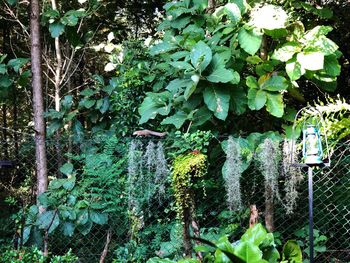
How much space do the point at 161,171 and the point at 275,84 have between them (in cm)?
111

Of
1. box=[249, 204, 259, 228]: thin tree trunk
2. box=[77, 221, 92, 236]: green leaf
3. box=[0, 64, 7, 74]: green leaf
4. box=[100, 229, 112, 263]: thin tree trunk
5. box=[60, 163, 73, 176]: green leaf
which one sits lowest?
box=[100, 229, 112, 263]: thin tree trunk

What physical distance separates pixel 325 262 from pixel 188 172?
1452 mm

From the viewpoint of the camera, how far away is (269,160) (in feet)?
9.57

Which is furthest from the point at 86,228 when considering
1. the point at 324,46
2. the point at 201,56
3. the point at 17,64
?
the point at 324,46

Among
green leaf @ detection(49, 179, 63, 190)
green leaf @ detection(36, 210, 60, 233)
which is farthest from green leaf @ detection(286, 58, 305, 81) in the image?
green leaf @ detection(36, 210, 60, 233)

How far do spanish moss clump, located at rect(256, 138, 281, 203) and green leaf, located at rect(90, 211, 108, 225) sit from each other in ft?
4.09

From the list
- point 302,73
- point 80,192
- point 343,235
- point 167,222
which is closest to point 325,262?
point 343,235

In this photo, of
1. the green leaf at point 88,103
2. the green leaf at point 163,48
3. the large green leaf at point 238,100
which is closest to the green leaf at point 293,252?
the large green leaf at point 238,100

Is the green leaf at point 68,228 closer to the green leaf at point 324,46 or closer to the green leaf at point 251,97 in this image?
the green leaf at point 251,97

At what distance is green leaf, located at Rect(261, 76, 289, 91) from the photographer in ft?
10.4

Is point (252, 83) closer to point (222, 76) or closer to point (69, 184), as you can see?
point (222, 76)

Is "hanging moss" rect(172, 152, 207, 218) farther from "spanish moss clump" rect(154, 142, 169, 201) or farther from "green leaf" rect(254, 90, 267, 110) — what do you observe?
"green leaf" rect(254, 90, 267, 110)

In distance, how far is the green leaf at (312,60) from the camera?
301 centimetres

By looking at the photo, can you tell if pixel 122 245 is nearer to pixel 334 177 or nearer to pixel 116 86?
pixel 116 86
